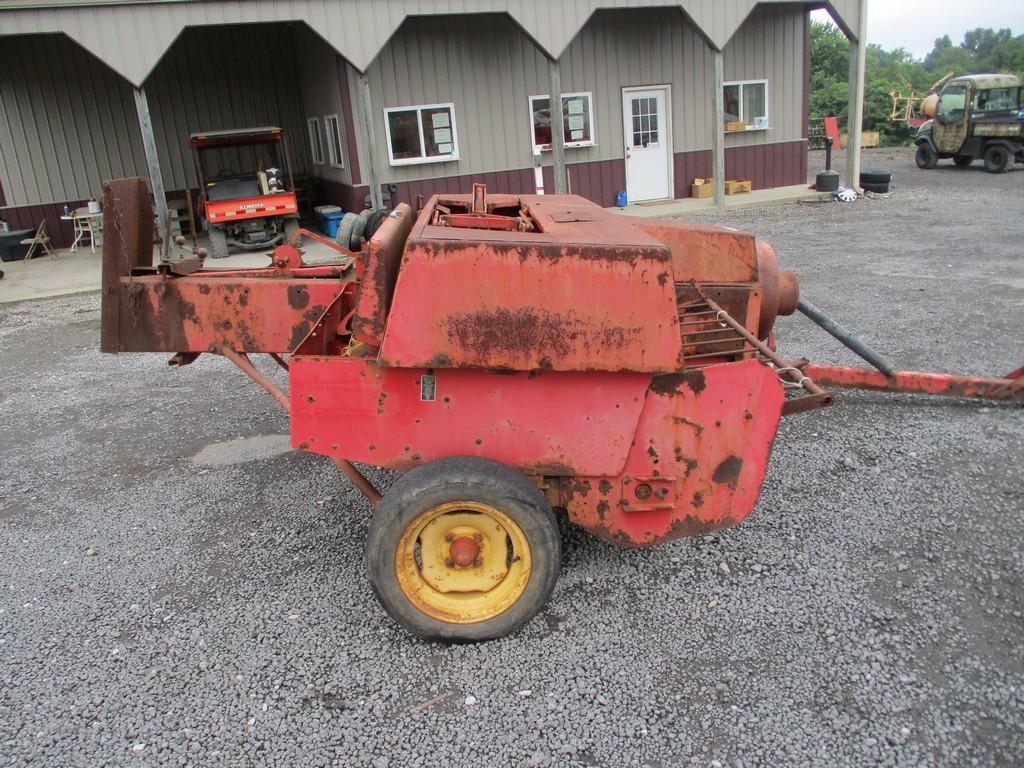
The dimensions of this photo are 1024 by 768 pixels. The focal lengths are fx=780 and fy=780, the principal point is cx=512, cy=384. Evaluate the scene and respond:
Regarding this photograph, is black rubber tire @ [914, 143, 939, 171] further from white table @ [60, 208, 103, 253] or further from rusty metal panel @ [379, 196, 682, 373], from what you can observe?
rusty metal panel @ [379, 196, 682, 373]

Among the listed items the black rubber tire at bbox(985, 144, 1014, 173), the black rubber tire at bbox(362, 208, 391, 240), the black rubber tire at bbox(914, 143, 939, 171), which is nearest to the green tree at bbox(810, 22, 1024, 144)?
the black rubber tire at bbox(914, 143, 939, 171)

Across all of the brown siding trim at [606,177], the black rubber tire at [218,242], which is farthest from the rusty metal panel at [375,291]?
the brown siding trim at [606,177]

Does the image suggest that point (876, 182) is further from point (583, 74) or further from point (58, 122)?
point (58, 122)

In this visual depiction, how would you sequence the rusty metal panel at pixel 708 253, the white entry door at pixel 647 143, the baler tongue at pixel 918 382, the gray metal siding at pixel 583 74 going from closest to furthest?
the rusty metal panel at pixel 708 253
the baler tongue at pixel 918 382
the gray metal siding at pixel 583 74
the white entry door at pixel 647 143

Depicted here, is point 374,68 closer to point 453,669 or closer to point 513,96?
point 513,96

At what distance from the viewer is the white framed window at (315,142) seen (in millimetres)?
15594

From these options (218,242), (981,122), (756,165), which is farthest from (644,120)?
(981,122)

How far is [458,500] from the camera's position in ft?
9.35

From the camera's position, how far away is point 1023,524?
11.9ft

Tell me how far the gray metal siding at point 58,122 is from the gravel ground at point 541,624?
11283 mm

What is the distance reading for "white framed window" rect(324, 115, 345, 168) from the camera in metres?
14.2

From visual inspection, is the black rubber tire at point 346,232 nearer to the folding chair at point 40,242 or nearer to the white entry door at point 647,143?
the folding chair at point 40,242

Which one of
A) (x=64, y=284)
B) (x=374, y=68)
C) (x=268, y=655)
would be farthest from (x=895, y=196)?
(x=268, y=655)

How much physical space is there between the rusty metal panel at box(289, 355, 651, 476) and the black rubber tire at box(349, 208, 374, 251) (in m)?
1.12
